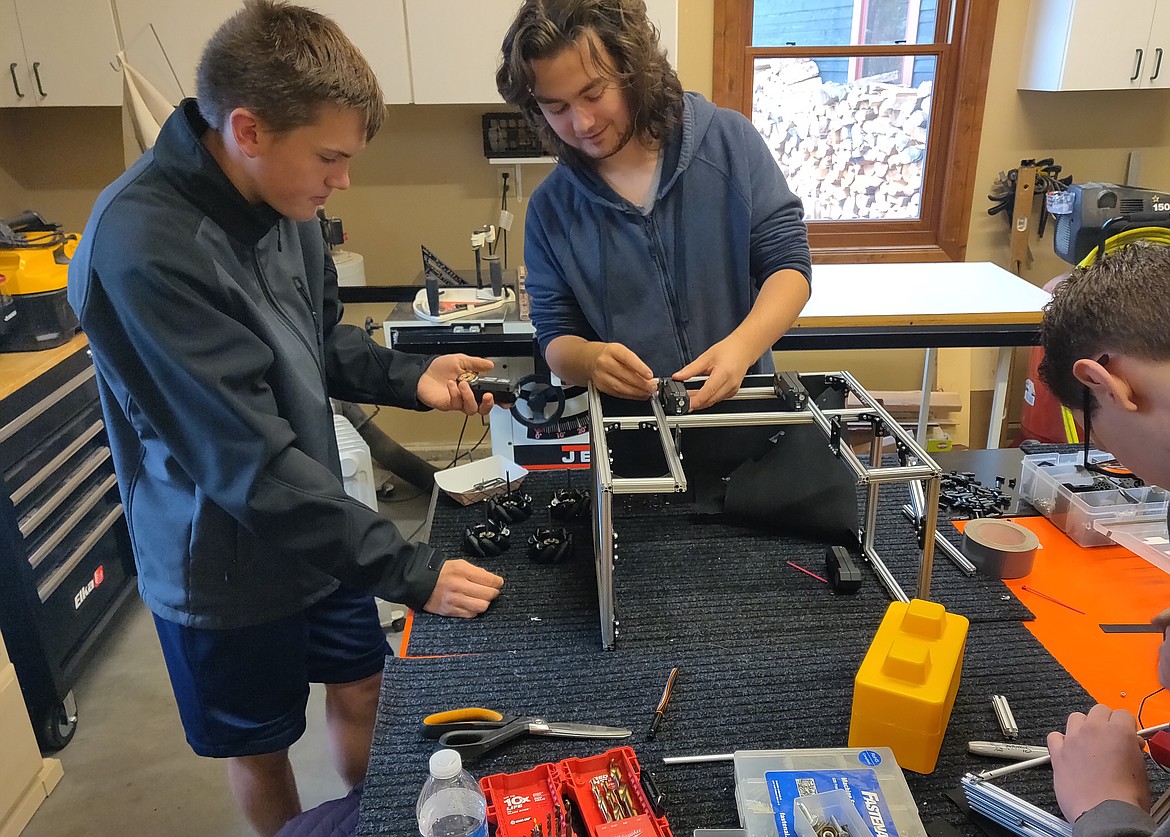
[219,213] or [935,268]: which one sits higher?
[219,213]

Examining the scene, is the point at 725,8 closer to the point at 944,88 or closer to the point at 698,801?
the point at 944,88

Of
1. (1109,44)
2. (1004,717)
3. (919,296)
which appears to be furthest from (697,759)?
(1109,44)

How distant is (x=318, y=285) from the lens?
124 cm

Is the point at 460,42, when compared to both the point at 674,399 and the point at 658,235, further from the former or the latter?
the point at 674,399

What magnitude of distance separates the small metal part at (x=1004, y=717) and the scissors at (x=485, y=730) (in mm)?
434

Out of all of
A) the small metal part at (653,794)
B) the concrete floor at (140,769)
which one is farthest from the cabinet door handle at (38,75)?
the small metal part at (653,794)

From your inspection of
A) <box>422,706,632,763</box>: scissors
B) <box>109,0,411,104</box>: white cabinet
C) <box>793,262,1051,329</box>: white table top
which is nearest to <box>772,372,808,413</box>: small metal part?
<box>422,706,632,763</box>: scissors

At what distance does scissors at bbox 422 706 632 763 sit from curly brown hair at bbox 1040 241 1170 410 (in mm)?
621

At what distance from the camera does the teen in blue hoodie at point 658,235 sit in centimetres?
130

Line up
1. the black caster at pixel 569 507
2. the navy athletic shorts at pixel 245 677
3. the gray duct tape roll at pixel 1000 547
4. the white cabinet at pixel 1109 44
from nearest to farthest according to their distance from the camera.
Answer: the navy athletic shorts at pixel 245 677 → the gray duct tape roll at pixel 1000 547 → the black caster at pixel 569 507 → the white cabinet at pixel 1109 44

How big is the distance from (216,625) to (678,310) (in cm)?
86

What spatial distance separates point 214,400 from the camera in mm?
899

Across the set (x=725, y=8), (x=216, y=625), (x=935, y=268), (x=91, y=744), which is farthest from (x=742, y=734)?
(x=725, y=8)

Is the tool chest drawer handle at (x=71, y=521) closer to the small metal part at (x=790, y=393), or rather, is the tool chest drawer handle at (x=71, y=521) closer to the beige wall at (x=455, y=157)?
the beige wall at (x=455, y=157)
